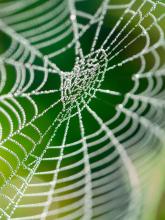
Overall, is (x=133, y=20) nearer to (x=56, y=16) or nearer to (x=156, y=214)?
(x=56, y=16)

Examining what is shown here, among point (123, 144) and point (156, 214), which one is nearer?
point (156, 214)

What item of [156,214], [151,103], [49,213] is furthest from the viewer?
[151,103]

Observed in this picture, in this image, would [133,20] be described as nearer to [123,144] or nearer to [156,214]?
[123,144]

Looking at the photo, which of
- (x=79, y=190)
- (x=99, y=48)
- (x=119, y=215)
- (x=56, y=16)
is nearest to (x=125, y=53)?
(x=99, y=48)

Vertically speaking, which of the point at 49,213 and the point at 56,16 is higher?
the point at 56,16

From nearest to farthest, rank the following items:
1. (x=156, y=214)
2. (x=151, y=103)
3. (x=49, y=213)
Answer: (x=156, y=214), (x=49, y=213), (x=151, y=103)

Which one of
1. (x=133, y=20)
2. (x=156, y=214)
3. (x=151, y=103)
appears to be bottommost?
(x=156, y=214)
